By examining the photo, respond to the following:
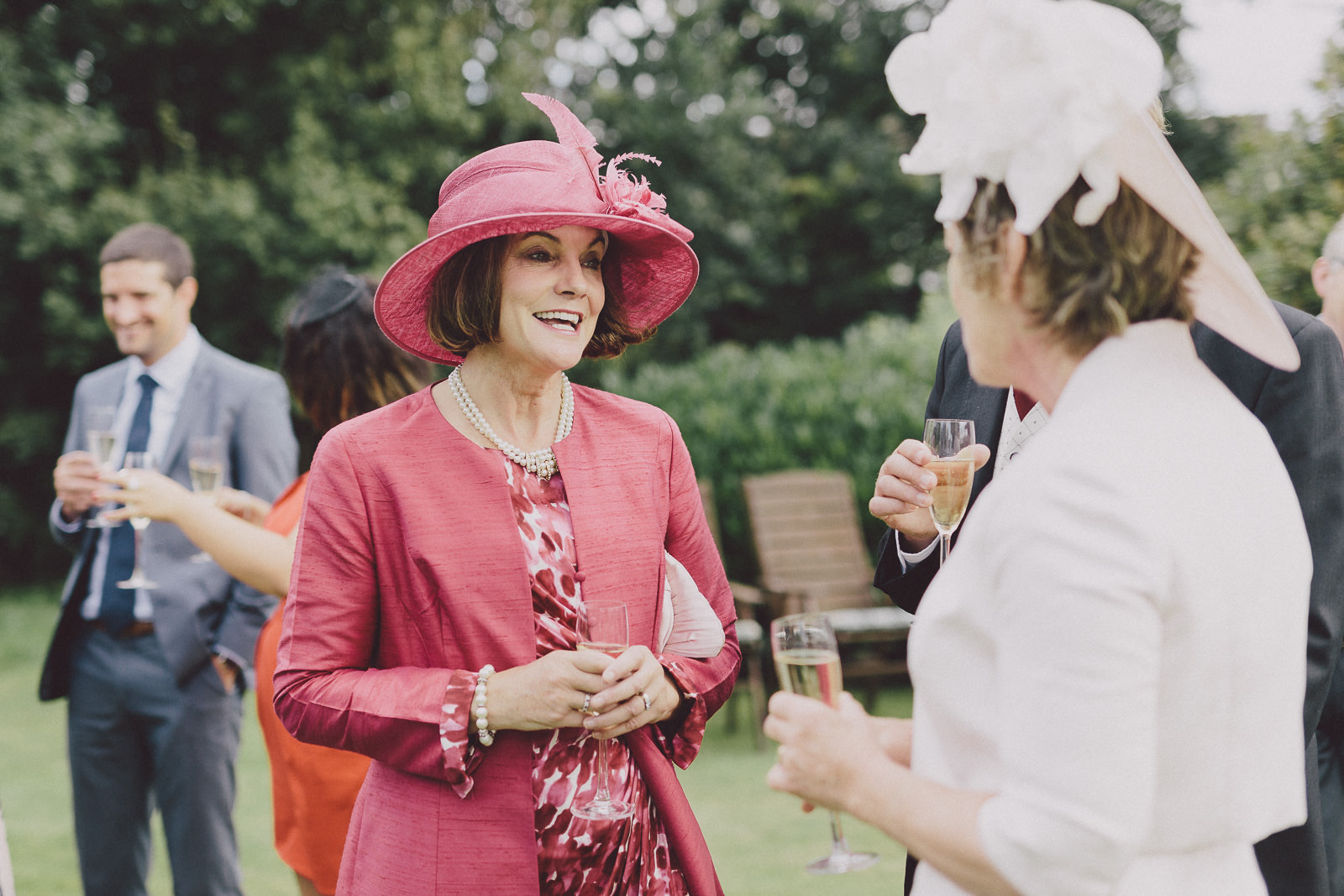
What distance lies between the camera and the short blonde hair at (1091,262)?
138 cm

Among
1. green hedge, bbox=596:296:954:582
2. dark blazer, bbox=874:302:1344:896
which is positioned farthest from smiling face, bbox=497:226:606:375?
green hedge, bbox=596:296:954:582

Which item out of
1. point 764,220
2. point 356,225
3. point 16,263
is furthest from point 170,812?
point 764,220

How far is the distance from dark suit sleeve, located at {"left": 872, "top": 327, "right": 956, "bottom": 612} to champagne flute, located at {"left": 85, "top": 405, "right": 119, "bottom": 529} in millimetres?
2666

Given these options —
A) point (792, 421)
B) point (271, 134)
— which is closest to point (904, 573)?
point (792, 421)

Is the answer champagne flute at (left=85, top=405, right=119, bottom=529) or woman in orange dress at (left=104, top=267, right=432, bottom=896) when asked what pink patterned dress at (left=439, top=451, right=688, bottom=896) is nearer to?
woman in orange dress at (left=104, top=267, right=432, bottom=896)

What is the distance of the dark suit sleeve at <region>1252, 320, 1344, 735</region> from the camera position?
7.24ft

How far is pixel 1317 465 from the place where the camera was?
7.27 feet

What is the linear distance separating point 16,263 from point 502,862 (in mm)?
14662

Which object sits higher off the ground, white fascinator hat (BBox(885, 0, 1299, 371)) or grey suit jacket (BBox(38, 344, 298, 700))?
white fascinator hat (BBox(885, 0, 1299, 371))

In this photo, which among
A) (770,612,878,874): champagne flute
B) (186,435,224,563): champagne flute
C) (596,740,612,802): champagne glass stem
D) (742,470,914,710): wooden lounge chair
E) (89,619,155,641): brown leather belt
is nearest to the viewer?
(770,612,878,874): champagne flute

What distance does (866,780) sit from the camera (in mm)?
1410

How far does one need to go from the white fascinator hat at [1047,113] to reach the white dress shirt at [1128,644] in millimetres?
186

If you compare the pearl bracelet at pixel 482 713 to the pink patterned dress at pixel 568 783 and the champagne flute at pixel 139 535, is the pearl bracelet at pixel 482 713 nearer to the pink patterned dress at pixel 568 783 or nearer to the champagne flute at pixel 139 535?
the pink patterned dress at pixel 568 783

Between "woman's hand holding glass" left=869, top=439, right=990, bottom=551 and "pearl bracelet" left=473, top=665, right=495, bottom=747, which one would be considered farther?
"woman's hand holding glass" left=869, top=439, right=990, bottom=551
